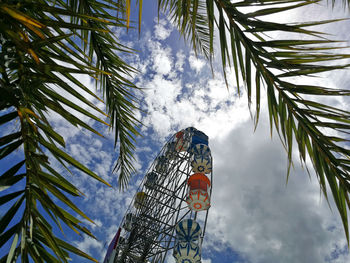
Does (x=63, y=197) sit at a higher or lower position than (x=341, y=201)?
lower

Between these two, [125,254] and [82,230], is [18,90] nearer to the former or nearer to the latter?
[82,230]

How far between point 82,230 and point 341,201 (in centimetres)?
83

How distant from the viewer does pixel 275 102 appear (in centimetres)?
105

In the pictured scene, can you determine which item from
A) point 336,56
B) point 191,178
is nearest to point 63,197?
point 336,56

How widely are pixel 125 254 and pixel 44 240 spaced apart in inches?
390

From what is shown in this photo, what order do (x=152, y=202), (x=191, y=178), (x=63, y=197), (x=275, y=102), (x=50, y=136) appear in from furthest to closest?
(x=152, y=202) < (x=191, y=178) < (x=275, y=102) < (x=50, y=136) < (x=63, y=197)

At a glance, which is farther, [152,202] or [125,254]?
[152,202]

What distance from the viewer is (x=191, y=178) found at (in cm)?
898

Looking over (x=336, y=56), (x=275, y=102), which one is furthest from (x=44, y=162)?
(x=336, y=56)

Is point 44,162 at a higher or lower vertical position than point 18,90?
lower

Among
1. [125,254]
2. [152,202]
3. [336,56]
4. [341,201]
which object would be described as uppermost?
[152,202]

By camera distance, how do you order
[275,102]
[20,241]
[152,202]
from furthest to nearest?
[152,202] → [275,102] → [20,241]

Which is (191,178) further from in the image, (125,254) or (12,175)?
(12,175)

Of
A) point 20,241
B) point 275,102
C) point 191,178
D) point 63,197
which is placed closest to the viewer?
point 20,241
